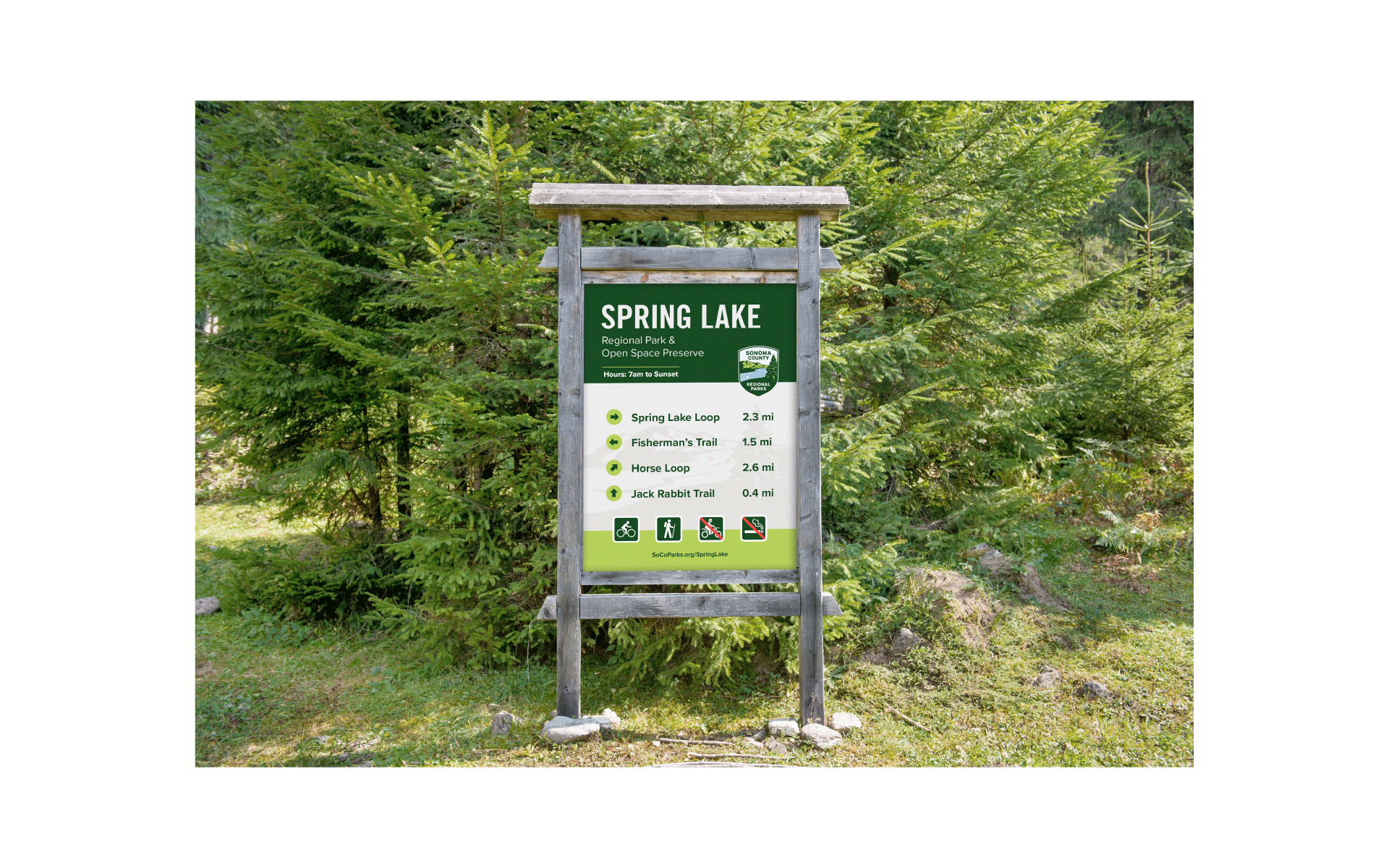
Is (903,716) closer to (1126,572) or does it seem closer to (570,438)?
(570,438)

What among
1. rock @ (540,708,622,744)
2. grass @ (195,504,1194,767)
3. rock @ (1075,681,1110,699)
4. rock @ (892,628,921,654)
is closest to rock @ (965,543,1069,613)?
grass @ (195,504,1194,767)

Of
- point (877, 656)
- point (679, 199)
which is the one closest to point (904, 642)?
point (877, 656)

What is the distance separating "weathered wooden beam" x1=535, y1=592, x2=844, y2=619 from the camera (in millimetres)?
3973

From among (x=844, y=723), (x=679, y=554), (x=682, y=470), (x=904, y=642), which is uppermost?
(x=682, y=470)

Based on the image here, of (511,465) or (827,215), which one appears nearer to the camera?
(827,215)

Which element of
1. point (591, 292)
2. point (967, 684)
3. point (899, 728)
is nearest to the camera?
point (591, 292)

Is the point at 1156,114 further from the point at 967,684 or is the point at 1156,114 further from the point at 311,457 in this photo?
the point at 311,457

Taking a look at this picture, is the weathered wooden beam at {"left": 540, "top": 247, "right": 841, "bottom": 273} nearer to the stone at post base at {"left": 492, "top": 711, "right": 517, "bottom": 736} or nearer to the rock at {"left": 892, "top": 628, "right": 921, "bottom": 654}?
the stone at post base at {"left": 492, "top": 711, "right": 517, "bottom": 736}

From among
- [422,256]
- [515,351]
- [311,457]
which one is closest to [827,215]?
[515,351]

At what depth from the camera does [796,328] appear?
399cm

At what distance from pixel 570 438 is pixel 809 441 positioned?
1357 mm

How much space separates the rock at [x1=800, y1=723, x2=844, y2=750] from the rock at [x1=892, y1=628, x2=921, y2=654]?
1412mm

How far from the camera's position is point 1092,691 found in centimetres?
483

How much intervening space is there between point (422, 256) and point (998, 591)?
5774 mm
